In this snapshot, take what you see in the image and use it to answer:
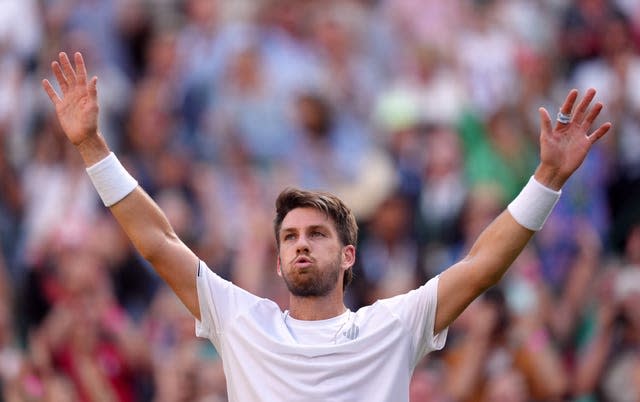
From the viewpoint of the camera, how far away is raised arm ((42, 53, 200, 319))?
575cm

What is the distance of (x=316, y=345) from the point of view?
5730 mm

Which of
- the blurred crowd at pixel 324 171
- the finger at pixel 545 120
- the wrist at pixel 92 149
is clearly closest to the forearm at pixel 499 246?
the finger at pixel 545 120

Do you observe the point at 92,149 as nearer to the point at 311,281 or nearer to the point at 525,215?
the point at 311,281

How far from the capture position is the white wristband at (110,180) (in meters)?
5.75

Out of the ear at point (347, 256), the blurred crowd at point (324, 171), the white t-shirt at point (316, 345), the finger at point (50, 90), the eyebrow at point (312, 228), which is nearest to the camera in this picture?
the white t-shirt at point (316, 345)

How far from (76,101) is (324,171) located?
572 cm

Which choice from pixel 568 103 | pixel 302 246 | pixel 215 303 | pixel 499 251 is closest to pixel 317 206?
pixel 302 246

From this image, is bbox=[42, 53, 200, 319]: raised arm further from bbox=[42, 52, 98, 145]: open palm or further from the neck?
the neck

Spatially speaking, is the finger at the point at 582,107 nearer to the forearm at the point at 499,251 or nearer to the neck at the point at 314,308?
the forearm at the point at 499,251

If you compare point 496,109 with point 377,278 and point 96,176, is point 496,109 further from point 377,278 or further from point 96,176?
point 96,176

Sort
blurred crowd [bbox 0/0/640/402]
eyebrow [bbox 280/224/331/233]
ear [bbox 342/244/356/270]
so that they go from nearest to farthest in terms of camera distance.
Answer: eyebrow [bbox 280/224/331/233]
ear [bbox 342/244/356/270]
blurred crowd [bbox 0/0/640/402]

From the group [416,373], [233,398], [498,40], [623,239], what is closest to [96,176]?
[233,398]

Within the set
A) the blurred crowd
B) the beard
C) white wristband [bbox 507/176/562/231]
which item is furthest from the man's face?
the blurred crowd

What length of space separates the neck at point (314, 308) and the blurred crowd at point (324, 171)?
10.1ft
